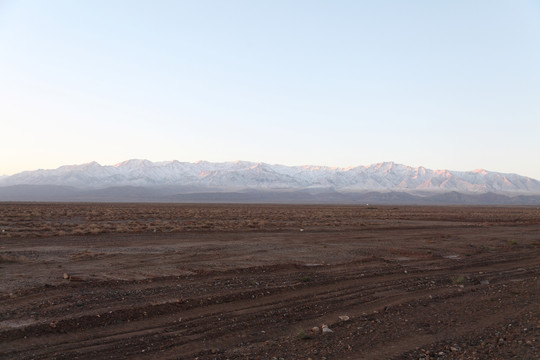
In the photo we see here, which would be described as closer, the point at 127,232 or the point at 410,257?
the point at 410,257

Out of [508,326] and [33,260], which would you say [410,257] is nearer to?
[508,326]

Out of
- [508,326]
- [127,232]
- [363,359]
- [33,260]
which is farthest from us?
[127,232]

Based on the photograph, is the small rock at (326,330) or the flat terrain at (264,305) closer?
the flat terrain at (264,305)

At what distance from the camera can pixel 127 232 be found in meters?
28.6

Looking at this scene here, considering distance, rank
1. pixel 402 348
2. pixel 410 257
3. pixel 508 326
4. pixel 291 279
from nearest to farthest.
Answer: pixel 402 348 → pixel 508 326 → pixel 291 279 → pixel 410 257

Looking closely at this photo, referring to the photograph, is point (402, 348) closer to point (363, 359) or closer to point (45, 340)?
point (363, 359)

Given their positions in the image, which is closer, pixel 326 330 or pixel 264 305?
pixel 326 330

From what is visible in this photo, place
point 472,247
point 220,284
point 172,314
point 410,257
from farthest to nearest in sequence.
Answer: point 472,247 → point 410,257 → point 220,284 → point 172,314

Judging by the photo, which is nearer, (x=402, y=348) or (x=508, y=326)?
(x=402, y=348)

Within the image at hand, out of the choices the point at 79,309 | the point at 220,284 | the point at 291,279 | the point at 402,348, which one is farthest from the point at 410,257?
the point at 79,309

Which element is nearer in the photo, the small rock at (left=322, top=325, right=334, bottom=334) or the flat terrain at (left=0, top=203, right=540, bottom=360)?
the flat terrain at (left=0, top=203, right=540, bottom=360)

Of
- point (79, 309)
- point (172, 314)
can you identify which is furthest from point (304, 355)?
point (79, 309)

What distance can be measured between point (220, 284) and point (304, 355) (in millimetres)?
5558

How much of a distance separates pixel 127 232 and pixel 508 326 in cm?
2457
